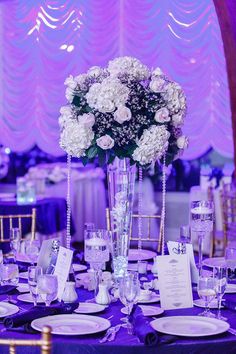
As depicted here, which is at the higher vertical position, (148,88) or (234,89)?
(234,89)

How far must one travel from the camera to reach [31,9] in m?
7.26

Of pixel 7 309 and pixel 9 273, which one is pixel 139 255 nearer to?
pixel 9 273

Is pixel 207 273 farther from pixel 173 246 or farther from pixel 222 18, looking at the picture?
pixel 222 18

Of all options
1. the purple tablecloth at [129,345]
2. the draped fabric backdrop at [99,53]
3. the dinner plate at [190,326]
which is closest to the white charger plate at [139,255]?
the dinner plate at [190,326]

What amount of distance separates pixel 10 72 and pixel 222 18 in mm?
2552

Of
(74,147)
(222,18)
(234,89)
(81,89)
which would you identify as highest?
(222,18)

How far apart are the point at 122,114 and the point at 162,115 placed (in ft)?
0.60

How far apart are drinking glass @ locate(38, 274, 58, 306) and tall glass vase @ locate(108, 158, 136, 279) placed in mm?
512

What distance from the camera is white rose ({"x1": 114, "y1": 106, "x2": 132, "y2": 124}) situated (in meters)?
2.77

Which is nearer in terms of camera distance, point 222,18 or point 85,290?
point 85,290

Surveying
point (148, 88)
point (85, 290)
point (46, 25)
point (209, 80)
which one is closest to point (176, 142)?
point (148, 88)

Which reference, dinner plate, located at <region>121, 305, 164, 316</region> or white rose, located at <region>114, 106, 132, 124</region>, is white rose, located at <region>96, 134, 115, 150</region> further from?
dinner plate, located at <region>121, 305, 164, 316</region>

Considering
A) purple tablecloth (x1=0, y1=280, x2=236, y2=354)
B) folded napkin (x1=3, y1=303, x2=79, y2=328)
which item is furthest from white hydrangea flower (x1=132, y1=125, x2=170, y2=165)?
purple tablecloth (x1=0, y1=280, x2=236, y2=354)

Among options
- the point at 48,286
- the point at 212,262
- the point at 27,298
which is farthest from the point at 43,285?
the point at 212,262
